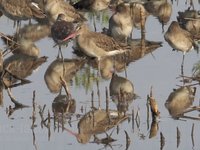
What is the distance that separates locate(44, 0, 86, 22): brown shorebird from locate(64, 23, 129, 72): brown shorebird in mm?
3701

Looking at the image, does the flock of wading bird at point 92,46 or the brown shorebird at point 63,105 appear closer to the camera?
the brown shorebird at point 63,105

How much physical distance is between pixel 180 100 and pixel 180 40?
3.67 m

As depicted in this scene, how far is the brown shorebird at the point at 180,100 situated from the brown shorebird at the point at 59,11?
5.94m

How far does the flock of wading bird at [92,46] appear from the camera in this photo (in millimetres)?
13039

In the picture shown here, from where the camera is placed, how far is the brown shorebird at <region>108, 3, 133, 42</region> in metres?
18.1

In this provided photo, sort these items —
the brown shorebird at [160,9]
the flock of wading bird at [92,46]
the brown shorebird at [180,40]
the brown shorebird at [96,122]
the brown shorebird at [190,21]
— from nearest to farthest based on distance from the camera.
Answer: the brown shorebird at [96,122], the flock of wading bird at [92,46], the brown shorebird at [180,40], the brown shorebird at [190,21], the brown shorebird at [160,9]

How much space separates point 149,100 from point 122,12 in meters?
6.44

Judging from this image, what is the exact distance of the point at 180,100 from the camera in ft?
44.8

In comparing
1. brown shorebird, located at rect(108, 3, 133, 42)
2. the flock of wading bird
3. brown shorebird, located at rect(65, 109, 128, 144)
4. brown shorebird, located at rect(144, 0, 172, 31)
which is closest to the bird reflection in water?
the flock of wading bird

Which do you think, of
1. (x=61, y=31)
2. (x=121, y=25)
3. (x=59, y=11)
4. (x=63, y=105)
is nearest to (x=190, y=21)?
(x=121, y=25)

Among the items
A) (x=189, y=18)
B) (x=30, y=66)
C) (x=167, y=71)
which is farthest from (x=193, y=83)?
(x=189, y=18)

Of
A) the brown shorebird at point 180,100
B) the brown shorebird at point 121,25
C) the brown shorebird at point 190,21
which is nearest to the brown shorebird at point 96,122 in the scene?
the brown shorebird at point 180,100

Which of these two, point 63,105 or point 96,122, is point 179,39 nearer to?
point 63,105

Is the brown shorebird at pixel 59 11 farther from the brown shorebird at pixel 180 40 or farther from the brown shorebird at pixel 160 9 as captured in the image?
the brown shorebird at pixel 180 40
